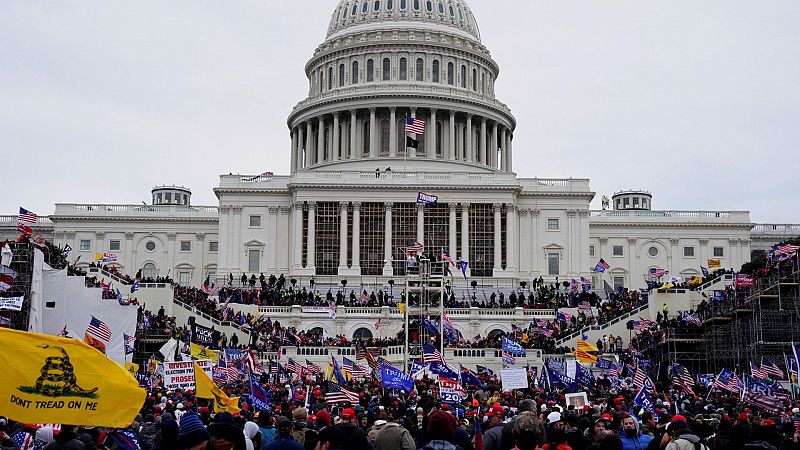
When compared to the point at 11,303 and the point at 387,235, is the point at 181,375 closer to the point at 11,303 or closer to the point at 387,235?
the point at 11,303

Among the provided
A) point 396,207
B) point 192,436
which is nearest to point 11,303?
point 192,436

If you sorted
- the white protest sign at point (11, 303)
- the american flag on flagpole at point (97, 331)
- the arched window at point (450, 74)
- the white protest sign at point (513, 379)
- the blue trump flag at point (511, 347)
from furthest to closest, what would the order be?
the arched window at point (450, 74)
the blue trump flag at point (511, 347)
the white protest sign at point (11, 303)
the american flag on flagpole at point (97, 331)
the white protest sign at point (513, 379)

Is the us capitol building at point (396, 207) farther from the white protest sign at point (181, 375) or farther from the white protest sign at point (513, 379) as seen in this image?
the white protest sign at point (181, 375)

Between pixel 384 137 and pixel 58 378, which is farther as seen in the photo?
pixel 384 137

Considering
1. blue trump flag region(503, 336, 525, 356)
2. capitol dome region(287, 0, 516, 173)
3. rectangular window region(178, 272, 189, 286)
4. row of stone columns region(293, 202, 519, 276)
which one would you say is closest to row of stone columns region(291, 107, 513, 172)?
capitol dome region(287, 0, 516, 173)

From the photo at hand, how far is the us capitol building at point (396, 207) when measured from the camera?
93625mm

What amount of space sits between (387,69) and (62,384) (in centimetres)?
10116

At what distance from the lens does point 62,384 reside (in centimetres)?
1277

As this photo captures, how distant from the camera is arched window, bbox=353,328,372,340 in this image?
243ft

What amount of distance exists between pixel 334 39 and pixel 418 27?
27.8 feet

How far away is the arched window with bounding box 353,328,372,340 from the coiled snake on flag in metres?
61.4

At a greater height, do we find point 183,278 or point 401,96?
point 401,96

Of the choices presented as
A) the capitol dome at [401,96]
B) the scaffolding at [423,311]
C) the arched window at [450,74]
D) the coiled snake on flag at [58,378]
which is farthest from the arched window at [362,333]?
the coiled snake on flag at [58,378]

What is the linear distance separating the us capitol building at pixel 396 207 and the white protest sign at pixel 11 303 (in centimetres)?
4295
